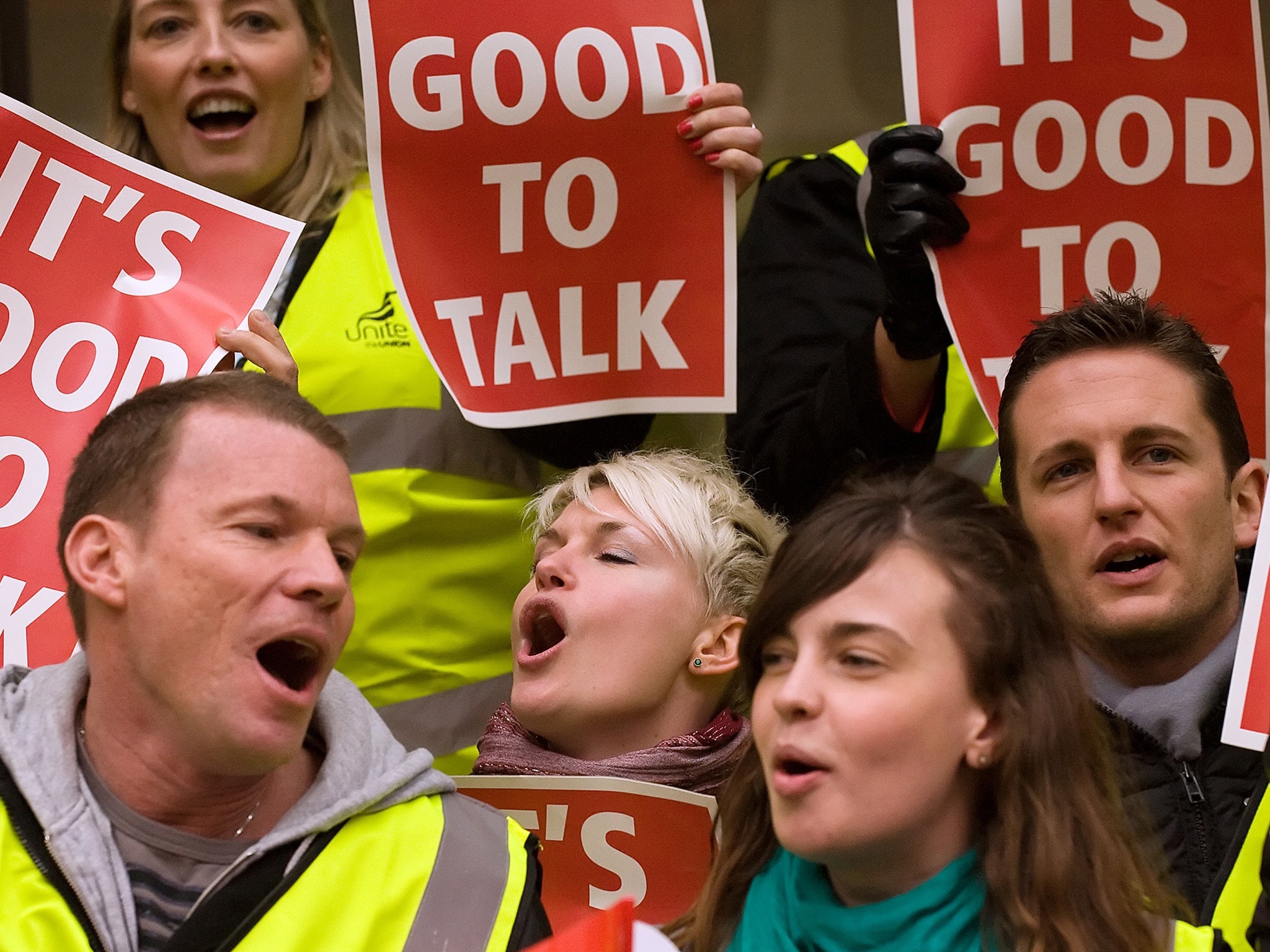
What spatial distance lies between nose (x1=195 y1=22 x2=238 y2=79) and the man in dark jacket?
4.87ft

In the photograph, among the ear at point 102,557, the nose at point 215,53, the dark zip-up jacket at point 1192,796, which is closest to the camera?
the ear at point 102,557

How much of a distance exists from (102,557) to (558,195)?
1.07m

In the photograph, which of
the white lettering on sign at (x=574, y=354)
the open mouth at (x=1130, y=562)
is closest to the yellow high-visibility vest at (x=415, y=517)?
the white lettering on sign at (x=574, y=354)

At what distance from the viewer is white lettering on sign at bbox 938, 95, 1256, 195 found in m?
2.78

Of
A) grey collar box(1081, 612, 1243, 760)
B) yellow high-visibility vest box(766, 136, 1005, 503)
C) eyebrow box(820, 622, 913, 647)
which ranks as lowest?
grey collar box(1081, 612, 1243, 760)

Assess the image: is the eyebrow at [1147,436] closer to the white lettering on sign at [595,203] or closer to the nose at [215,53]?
the white lettering on sign at [595,203]

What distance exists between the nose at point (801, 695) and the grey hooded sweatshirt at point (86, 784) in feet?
1.69

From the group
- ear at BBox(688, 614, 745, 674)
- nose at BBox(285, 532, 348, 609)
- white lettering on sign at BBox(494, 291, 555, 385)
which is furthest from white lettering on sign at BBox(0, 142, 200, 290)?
ear at BBox(688, 614, 745, 674)

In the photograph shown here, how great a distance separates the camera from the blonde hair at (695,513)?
2.81m

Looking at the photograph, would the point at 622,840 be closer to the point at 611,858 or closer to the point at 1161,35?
the point at 611,858

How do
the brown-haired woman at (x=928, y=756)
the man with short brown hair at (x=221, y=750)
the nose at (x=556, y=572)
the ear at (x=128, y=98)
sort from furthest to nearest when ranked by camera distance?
the ear at (x=128, y=98) < the nose at (x=556, y=572) < the man with short brown hair at (x=221, y=750) < the brown-haired woman at (x=928, y=756)

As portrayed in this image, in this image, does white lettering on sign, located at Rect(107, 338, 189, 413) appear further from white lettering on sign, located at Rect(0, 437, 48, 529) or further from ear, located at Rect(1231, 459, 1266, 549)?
ear, located at Rect(1231, 459, 1266, 549)

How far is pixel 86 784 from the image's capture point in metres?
2.10

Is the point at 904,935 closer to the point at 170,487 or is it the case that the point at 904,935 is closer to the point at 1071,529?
the point at 1071,529
